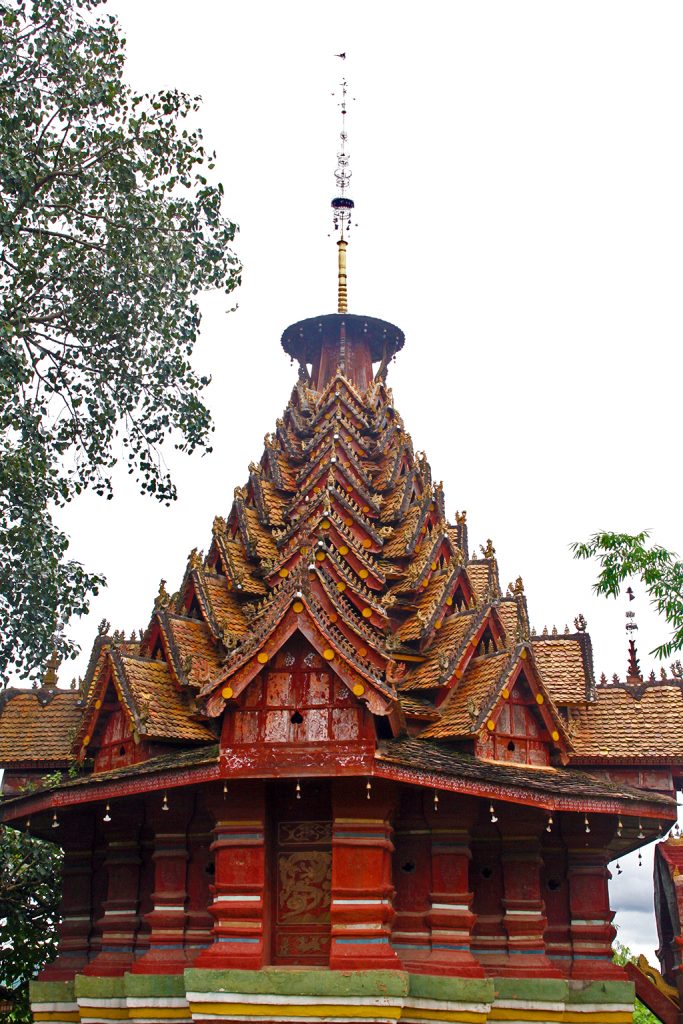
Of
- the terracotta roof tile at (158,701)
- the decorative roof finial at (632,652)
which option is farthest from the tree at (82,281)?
the decorative roof finial at (632,652)

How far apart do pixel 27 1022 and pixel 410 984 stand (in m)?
12.2

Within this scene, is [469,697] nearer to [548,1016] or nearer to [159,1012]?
[548,1016]

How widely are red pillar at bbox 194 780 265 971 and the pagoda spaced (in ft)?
0.11

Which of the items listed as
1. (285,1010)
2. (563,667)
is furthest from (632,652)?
(285,1010)

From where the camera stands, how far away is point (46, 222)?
1622cm

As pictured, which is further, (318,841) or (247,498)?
(247,498)

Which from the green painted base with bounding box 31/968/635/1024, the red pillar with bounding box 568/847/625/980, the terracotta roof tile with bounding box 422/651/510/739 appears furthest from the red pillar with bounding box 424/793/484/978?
the red pillar with bounding box 568/847/625/980

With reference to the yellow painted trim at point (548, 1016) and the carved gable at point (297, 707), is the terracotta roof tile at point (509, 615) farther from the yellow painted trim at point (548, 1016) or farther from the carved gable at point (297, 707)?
the yellow painted trim at point (548, 1016)

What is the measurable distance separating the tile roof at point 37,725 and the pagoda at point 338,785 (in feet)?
0.16

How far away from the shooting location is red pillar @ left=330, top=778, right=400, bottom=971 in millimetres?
15133

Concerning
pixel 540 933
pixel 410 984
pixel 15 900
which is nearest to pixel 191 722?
pixel 410 984

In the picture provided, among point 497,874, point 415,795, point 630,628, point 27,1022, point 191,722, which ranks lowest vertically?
point 27,1022

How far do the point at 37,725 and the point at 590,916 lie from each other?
38.2 ft

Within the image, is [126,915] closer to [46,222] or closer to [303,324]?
[46,222]
